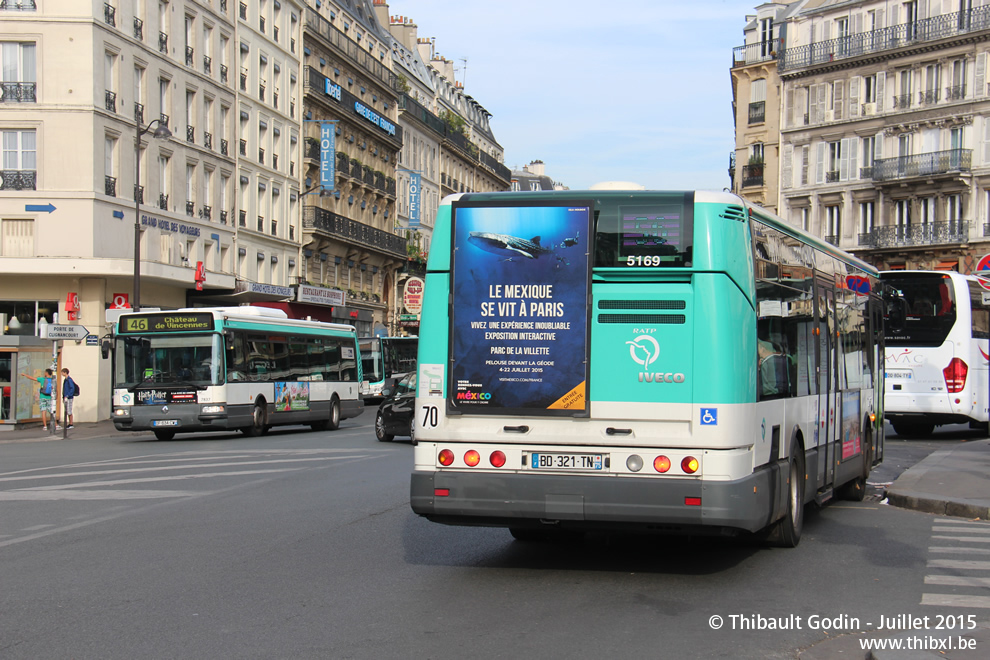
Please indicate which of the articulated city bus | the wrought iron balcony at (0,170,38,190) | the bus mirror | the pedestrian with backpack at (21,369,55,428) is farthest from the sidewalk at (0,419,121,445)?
the bus mirror

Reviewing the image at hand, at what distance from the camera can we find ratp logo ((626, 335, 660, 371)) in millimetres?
8242

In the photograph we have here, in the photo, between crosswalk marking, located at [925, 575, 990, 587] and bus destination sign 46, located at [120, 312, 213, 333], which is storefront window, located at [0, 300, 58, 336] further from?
crosswalk marking, located at [925, 575, 990, 587]

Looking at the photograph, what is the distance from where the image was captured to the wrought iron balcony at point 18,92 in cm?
3991

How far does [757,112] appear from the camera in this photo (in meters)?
69.9

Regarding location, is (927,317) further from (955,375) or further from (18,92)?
(18,92)

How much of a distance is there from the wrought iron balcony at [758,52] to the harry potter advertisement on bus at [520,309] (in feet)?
213

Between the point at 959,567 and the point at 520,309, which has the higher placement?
the point at 520,309

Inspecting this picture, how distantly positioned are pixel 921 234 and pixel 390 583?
56005mm

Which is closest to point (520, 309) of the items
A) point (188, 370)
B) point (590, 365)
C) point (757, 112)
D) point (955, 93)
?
point (590, 365)

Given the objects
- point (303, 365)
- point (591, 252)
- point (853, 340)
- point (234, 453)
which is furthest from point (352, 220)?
point (591, 252)

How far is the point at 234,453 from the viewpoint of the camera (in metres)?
22.1

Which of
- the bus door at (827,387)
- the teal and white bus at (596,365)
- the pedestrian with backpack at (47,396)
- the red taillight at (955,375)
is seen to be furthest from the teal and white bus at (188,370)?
the teal and white bus at (596,365)

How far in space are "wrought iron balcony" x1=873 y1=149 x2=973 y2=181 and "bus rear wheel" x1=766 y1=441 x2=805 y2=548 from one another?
52.3m

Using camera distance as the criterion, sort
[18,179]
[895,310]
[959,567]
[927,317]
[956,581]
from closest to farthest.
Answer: [956,581] → [959,567] → [895,310] → [927,317] → [18,179]
